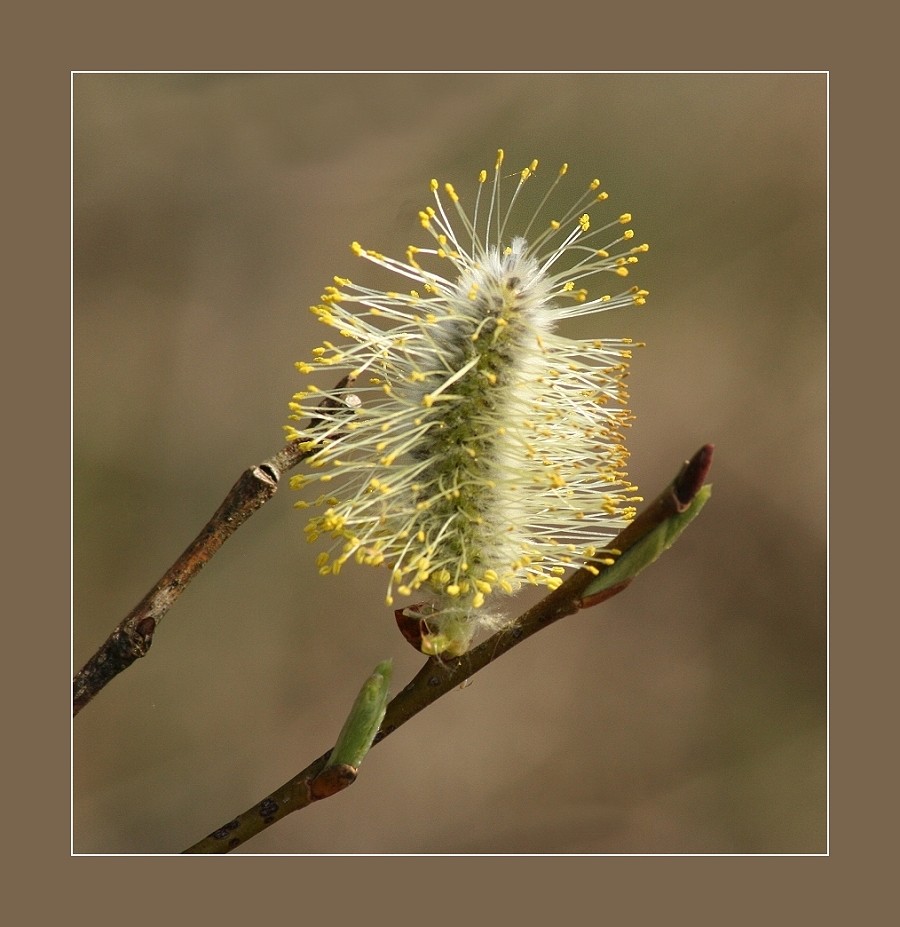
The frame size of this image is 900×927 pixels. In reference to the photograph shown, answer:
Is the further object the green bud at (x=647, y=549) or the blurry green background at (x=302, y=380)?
the blurry green background at (x=302, y=380)

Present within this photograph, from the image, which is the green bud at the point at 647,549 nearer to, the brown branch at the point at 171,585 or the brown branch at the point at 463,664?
the brown branch at the point at 463,664

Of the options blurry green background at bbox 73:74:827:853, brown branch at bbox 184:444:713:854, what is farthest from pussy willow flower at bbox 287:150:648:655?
blurry green background at bbox 73:74:827:853

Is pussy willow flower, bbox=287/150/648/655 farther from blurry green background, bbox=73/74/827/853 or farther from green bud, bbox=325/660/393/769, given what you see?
blurry green background, bbox=73/74/827/853

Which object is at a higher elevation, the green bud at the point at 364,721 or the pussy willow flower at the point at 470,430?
the pussy willow flower at the point at 470,430

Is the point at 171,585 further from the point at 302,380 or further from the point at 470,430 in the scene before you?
the point at 302,380

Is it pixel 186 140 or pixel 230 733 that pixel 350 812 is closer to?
pixel 230 733

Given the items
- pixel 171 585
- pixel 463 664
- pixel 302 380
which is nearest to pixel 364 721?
pixel 463 664

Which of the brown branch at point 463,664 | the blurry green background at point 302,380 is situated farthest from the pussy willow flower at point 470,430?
the blurry green background at point 302,380
